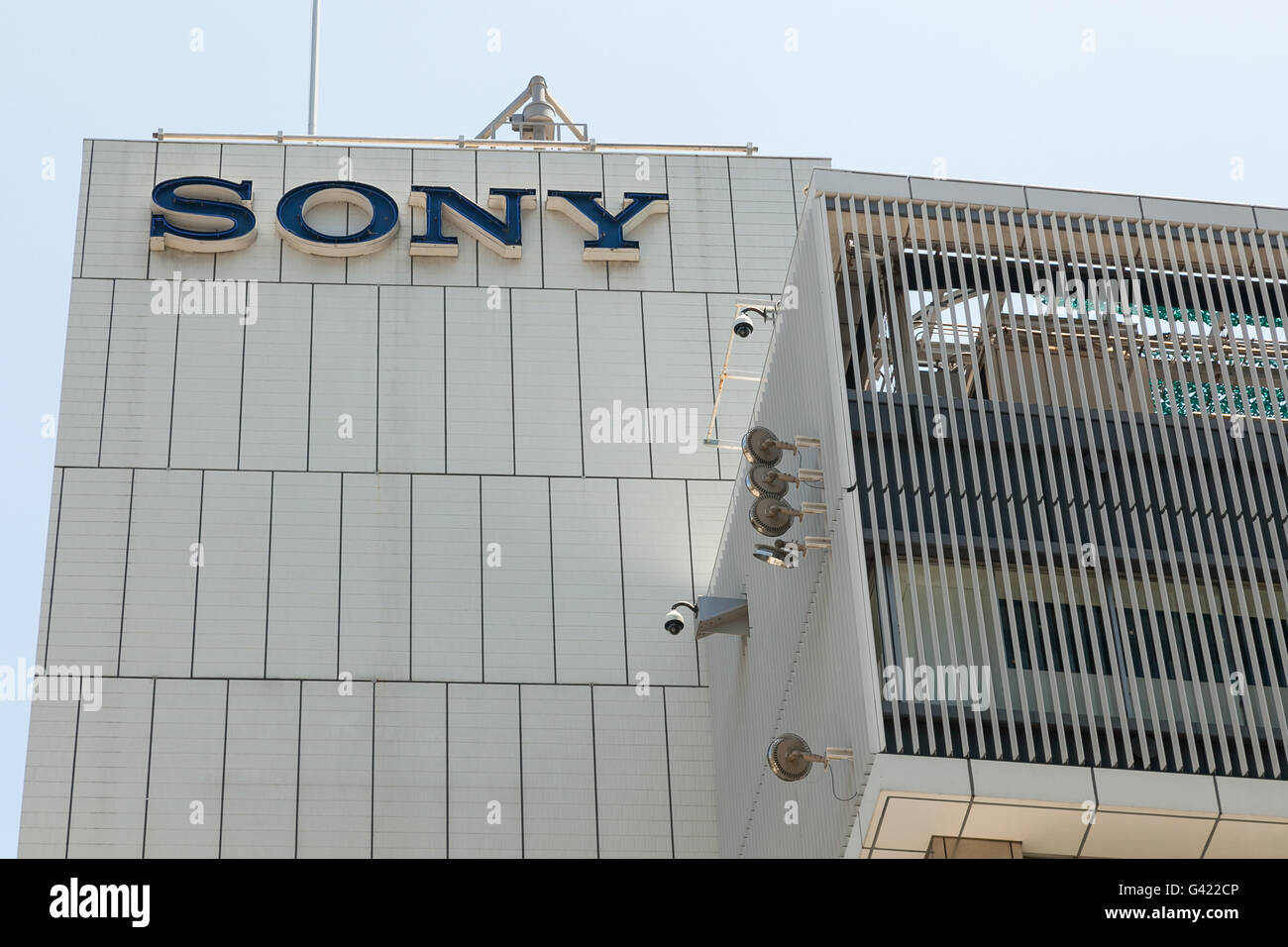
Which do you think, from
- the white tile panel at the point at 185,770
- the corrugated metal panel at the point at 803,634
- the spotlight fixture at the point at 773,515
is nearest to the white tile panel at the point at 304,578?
the white tile panel at the point at 185,770

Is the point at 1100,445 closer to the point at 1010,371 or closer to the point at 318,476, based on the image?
the point at 1010,371

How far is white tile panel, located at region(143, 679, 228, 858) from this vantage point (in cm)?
3034

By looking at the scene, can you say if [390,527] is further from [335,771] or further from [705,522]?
[705,522]

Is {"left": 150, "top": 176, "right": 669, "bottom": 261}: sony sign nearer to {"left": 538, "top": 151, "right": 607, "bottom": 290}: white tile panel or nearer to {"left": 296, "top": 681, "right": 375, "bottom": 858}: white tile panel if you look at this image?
{"left": 538, "top": 151, "right": 607, "bottom": 290}: white tile panel

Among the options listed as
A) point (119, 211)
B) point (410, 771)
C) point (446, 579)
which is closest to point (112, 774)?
point (410, 771)

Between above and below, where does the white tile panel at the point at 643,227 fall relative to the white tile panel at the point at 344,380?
above

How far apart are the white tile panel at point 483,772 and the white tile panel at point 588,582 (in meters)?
1.35

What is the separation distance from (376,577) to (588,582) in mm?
3943

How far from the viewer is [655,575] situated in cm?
3388

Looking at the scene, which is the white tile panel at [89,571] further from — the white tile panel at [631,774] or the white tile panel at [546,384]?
the white tile panel at [631,774]

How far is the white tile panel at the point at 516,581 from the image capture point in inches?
1287

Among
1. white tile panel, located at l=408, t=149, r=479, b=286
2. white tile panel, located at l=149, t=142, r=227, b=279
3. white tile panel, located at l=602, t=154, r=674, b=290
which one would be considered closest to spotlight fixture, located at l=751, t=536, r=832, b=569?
white tile panel, located at l=602, t=154, r=674, b=290
